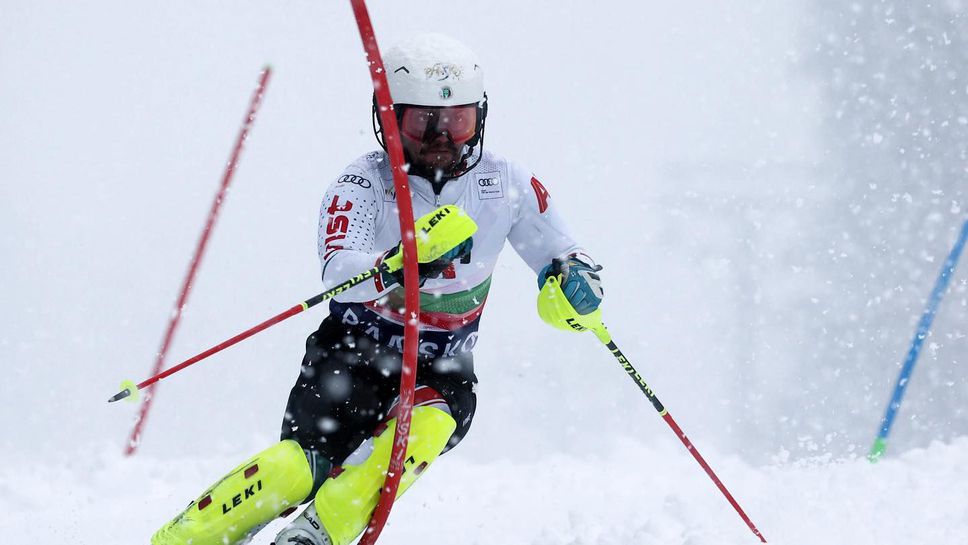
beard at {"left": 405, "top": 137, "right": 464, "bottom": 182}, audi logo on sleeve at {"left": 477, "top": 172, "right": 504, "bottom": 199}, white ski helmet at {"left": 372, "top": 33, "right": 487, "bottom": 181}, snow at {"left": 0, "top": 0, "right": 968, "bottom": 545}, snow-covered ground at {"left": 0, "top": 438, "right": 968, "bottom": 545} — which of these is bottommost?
snow at {"left": 0, "top": 0, "right": 968, "bottom": 545}

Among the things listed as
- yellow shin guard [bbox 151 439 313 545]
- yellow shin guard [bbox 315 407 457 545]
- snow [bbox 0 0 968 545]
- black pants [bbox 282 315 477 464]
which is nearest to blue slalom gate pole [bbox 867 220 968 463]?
snow [bbox 0 0 968 545]

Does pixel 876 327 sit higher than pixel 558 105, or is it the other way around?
pixel 558 105

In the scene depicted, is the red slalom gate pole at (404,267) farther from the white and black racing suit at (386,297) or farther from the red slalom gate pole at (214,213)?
the red slalom gate pole at (214,213)

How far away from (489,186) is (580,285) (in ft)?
1.43

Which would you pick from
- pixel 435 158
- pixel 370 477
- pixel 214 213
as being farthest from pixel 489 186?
pixel 214 213

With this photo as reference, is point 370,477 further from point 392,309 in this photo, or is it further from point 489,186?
point 489,186

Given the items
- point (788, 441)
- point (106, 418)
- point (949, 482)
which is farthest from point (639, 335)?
point (949, 482)

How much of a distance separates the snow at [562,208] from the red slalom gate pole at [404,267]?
15.9ft

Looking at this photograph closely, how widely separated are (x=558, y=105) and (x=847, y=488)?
1020 centimetres

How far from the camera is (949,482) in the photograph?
176 inches

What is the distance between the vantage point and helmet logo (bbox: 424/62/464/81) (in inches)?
108

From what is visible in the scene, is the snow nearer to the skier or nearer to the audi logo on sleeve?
the skier

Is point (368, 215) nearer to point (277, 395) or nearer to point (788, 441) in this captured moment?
point (277, 395)

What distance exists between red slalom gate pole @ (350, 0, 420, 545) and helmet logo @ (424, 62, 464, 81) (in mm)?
363
